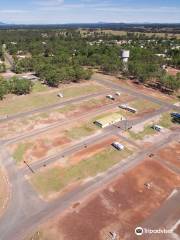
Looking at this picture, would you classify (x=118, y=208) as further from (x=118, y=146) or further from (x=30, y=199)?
(x=118, y=146)

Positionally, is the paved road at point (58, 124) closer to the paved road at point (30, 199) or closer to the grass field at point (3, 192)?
the paved road at point (30, 199)

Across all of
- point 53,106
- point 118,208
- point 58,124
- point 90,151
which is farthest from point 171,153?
point 53,106

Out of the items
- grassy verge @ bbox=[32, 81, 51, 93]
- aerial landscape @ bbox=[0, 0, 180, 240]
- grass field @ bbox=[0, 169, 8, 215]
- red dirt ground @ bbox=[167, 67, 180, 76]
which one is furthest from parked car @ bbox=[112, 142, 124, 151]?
red dirt ground @ bbox=[167, 67, 180, 76]

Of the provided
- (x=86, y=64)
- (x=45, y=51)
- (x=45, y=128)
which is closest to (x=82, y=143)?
(x=45, y=128)

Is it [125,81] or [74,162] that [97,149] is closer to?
[74,162]

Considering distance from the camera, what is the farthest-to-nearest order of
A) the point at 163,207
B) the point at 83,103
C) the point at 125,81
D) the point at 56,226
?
the point at 125,81
the point at 83,103
the point at 163,207
the point at 56,226

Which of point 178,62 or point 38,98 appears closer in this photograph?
point 38,98

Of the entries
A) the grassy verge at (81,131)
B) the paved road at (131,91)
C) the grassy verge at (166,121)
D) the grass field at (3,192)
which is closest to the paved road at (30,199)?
the grass field at (3,192)
